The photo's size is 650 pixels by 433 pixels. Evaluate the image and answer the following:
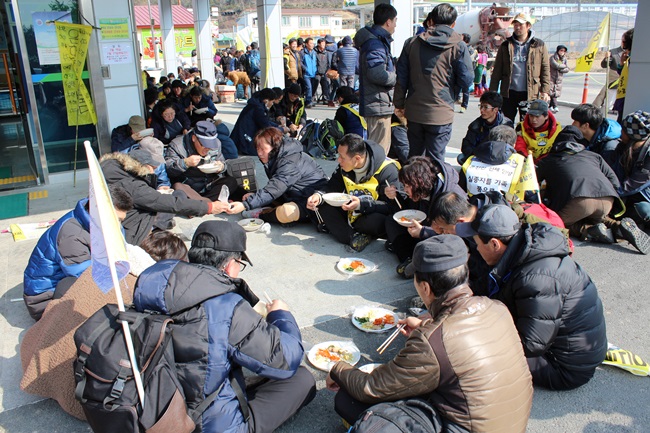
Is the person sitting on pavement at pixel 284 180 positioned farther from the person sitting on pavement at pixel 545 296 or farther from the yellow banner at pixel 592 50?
the yellow banner at pixel 592 50

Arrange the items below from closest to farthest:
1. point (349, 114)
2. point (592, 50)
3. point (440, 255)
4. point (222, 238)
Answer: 1. point (440, 255)
2. point (222, 238)
3. point (349, 114)
4. point (592, 50)

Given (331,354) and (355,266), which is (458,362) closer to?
(331,354)

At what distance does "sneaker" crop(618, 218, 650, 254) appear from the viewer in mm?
4793

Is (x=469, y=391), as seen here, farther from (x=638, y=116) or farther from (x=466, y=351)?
(x=638, y=116)

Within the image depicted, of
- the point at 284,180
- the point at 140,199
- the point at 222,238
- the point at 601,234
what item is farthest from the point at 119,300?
the point at 601,234

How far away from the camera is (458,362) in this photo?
2.08 meters

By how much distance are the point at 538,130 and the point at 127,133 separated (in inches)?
200

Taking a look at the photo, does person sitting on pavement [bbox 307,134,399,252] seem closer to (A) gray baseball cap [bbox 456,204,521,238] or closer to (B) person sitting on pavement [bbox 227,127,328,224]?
(B) person sitting on pavement [bbox 227,127,328,224]

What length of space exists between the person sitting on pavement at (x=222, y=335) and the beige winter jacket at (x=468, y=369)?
0.56 m

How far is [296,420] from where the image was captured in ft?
9.38

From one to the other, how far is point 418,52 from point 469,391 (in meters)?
4.36

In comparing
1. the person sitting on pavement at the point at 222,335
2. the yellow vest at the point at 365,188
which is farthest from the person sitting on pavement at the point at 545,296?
the yellow vest at the point at 365,188

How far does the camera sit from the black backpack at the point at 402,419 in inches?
83.0

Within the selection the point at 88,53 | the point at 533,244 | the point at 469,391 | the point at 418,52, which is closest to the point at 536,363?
the point at 533,244
